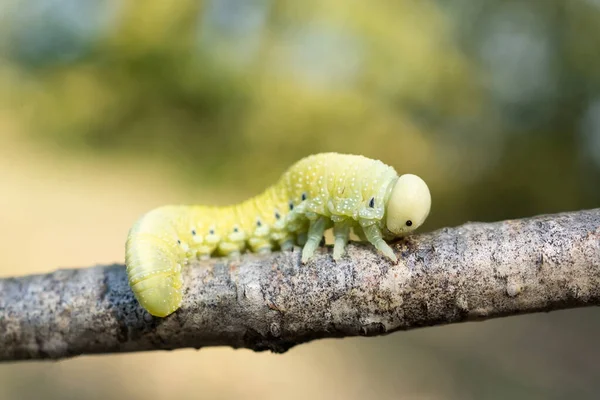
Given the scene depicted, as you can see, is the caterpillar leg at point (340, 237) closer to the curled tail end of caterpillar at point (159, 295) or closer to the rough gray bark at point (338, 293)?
the rough gray bark at point (338, 293)

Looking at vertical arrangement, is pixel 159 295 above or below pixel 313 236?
below

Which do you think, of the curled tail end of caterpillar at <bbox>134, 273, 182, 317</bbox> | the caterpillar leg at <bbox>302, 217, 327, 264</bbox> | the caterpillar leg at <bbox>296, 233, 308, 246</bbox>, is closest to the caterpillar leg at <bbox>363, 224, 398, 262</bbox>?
the caterpillar leg at <bbox>302, 217, 327, 264</bbox>

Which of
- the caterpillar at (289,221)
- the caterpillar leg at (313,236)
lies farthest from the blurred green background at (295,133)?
the caterpillar leg at (313,236)

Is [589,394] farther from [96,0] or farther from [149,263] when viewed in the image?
[96,0]

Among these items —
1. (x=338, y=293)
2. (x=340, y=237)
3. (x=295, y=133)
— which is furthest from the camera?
(x=295, y=133)

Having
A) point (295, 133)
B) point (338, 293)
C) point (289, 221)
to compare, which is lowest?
point (338, 293)

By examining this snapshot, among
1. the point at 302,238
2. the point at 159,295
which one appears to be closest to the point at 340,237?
the point at 302,238

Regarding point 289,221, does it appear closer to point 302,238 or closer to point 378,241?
point 302,238
